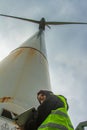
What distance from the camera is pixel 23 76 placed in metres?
10.8

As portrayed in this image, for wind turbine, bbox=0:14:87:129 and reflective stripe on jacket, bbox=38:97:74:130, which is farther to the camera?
wind turbine, bbox=0:14:87:129

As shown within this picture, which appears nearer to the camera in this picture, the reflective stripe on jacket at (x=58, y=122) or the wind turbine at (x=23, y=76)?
the reflective stripe on jacket at (x=58, y=122)

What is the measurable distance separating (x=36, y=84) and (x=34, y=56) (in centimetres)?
168

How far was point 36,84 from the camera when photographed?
11.0 meters

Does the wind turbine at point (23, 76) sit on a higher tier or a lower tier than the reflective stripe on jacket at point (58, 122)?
higher

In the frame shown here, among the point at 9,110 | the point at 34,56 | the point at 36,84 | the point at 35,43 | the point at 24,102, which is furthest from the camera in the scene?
the point at 35,43

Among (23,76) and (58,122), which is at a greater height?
(23,76)

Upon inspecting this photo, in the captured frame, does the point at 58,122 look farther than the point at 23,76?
No

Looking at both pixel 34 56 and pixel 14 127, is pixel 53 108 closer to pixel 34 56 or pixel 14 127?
pixel 14 127

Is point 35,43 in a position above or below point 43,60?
above

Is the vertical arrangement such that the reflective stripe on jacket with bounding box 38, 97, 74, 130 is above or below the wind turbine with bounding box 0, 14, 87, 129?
below

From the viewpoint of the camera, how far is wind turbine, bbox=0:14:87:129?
9.56 metres

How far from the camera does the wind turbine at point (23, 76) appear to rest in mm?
9562

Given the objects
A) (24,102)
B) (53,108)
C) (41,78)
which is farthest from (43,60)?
(53,108)
